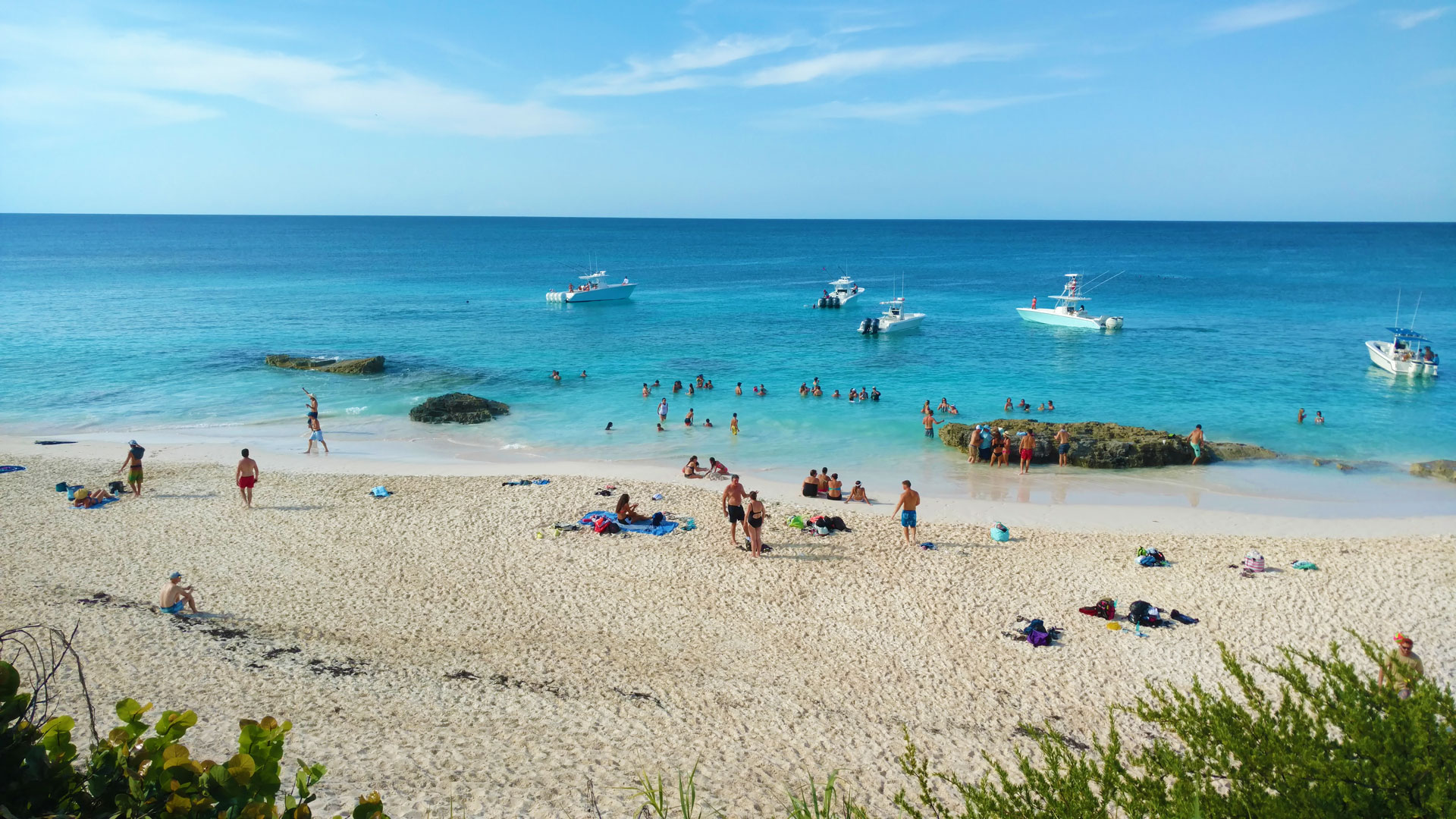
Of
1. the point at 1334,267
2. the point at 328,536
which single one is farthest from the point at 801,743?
the point at 1334,267

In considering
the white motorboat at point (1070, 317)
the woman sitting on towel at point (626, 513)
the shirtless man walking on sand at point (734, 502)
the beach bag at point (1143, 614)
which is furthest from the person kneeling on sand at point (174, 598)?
the white motorboat at point (1070, 317)

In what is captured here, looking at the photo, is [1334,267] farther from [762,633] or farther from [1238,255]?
[762,633]

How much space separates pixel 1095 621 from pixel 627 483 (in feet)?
36.5

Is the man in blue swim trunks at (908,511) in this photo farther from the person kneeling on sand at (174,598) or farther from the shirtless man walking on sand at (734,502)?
the person kneeling on sand at (174,598)

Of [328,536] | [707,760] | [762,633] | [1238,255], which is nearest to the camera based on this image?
[707,760]

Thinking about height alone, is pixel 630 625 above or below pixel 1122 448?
below

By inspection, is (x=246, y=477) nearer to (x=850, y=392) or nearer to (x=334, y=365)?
(x=334, y=365)

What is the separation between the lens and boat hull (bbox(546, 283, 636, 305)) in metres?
60.1

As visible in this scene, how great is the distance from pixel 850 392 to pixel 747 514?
17.1 m

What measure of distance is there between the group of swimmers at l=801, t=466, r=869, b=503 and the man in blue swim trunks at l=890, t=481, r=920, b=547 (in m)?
3.10

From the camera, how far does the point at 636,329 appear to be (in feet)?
165

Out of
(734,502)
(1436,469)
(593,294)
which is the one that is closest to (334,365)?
(593,294)

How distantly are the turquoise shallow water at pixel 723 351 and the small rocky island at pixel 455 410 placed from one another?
2.76ft

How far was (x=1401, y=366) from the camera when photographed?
111 ft
